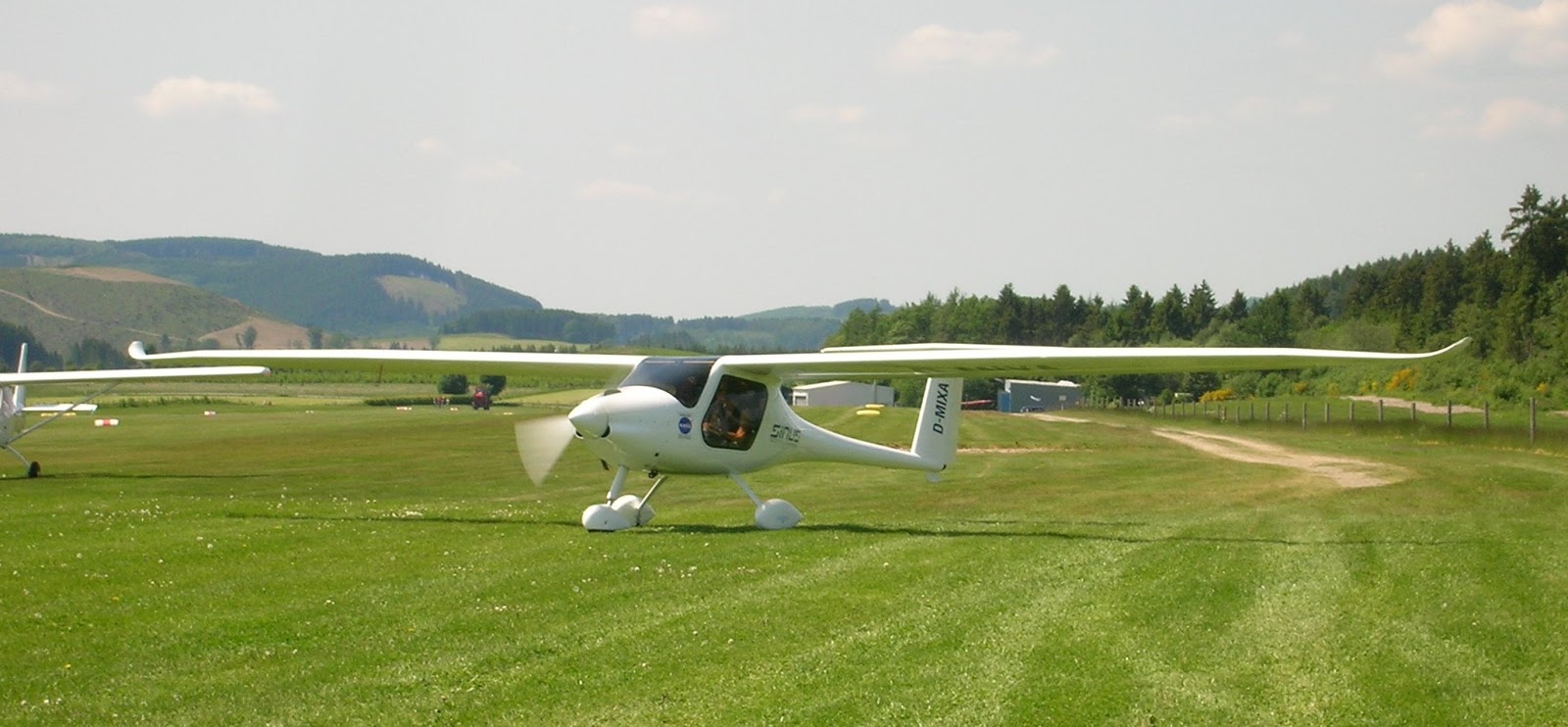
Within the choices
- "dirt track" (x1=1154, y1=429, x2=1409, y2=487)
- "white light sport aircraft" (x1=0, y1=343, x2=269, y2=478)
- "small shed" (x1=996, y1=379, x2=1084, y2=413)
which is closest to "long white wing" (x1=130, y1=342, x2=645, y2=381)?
"white light sport aircraft" (x1=0, y1=343, x2=269, y2=478)

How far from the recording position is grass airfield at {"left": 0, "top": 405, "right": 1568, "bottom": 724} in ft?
23.5

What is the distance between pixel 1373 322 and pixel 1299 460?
2558 inches

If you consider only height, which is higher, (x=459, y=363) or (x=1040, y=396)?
(x=459, y=363)

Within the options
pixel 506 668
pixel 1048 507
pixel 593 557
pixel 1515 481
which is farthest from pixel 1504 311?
pixel 506 668

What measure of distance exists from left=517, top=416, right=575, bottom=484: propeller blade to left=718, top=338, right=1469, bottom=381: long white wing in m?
2.09

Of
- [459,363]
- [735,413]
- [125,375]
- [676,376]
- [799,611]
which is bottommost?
[799,611]

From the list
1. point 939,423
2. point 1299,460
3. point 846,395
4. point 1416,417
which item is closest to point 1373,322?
point 846,395

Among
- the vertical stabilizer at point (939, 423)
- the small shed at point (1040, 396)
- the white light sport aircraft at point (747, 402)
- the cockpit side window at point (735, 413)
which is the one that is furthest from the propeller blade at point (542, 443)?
the small shed at point (1040, 396)

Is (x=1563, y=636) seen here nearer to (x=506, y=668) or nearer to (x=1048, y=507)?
(x=506, y=668)

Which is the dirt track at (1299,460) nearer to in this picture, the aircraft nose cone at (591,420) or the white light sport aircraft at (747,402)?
the white light sport aircraft at (747,402)

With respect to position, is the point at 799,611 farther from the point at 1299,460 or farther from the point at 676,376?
the point at 1299,460

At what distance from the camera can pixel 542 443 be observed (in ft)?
53.5

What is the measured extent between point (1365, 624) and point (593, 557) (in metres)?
6.71

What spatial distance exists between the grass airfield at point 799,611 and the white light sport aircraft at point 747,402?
830mm
